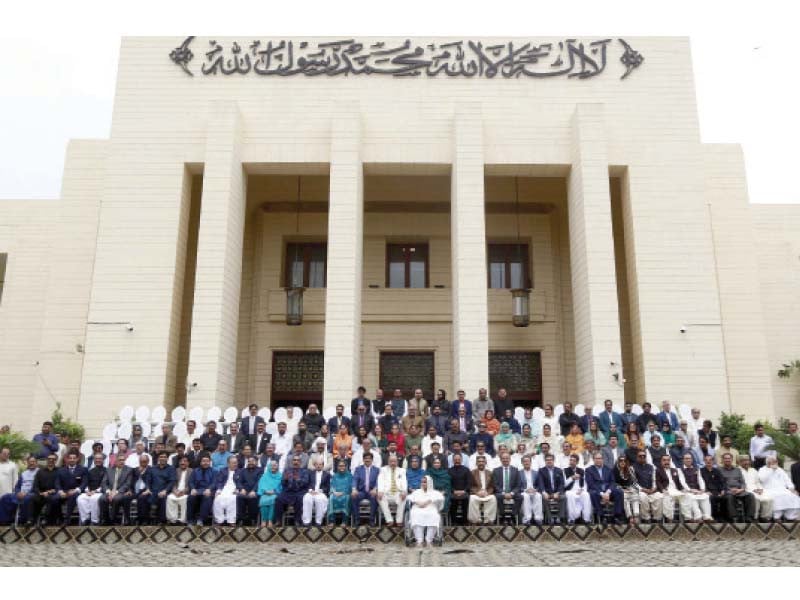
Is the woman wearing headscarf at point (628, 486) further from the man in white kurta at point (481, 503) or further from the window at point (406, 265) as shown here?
the window at point (406, 265)

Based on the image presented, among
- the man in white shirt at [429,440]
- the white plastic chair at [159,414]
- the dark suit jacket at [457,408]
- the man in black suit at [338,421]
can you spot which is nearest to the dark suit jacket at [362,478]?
the man in white shirt at [429,440]

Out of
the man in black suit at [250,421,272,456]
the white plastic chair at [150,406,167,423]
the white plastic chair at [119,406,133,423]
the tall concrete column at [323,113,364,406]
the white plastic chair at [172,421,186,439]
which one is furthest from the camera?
the tall concrete column at [323,113,364,406]

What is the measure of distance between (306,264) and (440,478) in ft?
32.5

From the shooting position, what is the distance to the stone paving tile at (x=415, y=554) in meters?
7.77

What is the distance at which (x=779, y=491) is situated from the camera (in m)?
10.6

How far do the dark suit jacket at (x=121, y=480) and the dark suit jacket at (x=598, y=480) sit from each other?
266 inches

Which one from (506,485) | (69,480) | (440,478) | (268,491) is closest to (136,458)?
(69,480)

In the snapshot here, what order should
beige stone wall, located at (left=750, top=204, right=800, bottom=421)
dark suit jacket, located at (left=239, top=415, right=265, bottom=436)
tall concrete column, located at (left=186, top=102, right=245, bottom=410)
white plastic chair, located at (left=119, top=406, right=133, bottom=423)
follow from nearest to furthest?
dark suit jacket, located at (left=239, top=415, right=265, bottom=436) → white plastic chair, located at (left=119, top=406, right=133, bottom=423) → tall concrete column, located at (left=186, top=102, right=245, bottom=410) → beige stone wall, located at (left=750, top=204, right=800, bottom=421)

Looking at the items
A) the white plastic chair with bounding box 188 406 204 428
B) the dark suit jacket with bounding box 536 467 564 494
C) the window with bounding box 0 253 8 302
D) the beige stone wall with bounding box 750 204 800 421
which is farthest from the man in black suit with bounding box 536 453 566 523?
the window with bounding box 0 253 8 302

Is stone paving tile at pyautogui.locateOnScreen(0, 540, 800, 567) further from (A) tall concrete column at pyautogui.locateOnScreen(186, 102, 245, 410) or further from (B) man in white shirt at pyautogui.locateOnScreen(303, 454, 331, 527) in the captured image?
(A) tall concrete column at pyautogui.locateOnScreen(186, 102, 245, 410)

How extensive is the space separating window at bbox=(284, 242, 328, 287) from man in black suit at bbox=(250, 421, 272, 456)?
23.7 ft

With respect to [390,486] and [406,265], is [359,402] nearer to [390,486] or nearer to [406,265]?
[390,486]

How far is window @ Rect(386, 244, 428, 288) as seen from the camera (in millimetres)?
19344

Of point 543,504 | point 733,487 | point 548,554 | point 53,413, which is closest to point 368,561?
point 548,554
